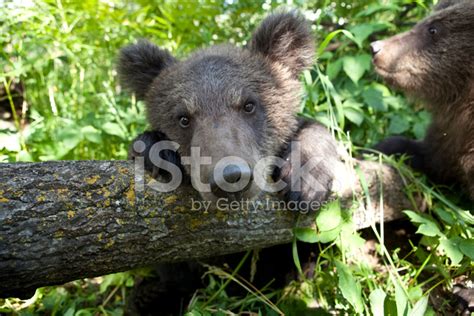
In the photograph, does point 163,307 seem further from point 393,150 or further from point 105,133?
point 393,150

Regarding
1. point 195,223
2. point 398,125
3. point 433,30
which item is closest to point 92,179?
point 195,223

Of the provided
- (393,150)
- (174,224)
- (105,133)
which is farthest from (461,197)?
(105,133)

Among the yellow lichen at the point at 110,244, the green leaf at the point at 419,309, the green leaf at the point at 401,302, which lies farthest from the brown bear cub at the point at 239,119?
the green leaf at the point at 419,309

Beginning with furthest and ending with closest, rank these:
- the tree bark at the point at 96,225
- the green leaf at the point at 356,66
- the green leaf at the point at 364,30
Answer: the green leaf at the point at 356,66 < the green leaf at the point at 364,30 < the tree bark at the point at 96,225

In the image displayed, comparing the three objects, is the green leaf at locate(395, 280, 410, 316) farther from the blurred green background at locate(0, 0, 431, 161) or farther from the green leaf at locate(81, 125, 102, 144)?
the green leaf at locate(81, 125, 102, 144)

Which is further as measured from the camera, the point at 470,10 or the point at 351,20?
the point at 351,20

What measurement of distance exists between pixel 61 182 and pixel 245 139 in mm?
1082

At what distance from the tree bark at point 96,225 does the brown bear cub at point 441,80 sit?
67.8 inches

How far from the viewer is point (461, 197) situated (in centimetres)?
343

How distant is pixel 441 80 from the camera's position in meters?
3.65

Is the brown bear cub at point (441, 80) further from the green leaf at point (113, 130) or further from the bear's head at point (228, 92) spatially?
the green leaf at point (113, 130)

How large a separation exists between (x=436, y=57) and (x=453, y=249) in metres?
1.83

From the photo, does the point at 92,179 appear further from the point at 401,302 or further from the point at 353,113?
the point at 353,113

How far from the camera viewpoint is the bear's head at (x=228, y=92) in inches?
101
